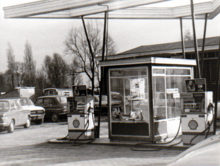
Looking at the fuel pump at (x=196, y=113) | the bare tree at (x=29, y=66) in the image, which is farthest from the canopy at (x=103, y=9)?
the bare tree at (x=29, y=66)

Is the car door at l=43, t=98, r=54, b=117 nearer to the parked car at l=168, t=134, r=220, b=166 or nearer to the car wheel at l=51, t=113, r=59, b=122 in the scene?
the car wheel at l=51, t=113, r=59, b=122

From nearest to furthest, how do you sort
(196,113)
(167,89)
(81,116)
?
(196,113)
(81,116)
(167,89)

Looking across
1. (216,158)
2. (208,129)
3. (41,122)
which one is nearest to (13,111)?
(41,122)

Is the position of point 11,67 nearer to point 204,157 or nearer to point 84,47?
point 84,47

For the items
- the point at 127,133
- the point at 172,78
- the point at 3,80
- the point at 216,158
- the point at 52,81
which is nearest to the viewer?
the point at 216,158

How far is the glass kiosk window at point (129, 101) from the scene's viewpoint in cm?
1162

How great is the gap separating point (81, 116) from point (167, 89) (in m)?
3.23

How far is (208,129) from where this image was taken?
408 inches

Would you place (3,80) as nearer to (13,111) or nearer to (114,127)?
(13,111)

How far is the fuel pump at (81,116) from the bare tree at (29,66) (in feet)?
179

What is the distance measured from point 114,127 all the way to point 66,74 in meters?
51.7

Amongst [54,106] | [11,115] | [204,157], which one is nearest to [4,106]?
[11,115]

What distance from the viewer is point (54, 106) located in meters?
A: 23.7

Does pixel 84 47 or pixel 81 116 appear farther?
pixel 84 47
